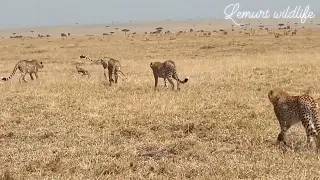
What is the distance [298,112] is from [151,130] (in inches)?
115

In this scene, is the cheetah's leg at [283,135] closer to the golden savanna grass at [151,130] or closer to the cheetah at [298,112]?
the cheetah at [298,112]

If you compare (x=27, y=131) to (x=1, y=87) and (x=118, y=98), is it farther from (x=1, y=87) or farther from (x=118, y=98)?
(x=1, y=87)

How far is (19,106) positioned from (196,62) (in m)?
11.3

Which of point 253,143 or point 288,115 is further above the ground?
point 288,115

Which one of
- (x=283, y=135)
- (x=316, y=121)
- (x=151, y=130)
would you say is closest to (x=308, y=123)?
(x=316, y=121)

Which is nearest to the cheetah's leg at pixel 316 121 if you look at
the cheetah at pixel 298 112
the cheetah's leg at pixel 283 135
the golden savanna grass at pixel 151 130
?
the cheetah at pixel 298 112

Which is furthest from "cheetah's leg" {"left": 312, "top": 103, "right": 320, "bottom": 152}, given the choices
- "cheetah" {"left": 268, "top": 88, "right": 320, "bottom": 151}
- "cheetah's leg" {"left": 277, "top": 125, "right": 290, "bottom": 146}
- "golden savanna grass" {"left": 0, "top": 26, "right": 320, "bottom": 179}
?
"cheetah's leg" {"left": 277, "top": 125, "right": 290, "bottom": 146}

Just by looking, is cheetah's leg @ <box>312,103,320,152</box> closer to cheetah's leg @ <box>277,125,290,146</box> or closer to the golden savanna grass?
the golden savanna grass

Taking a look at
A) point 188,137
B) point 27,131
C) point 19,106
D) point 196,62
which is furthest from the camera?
point 196,62

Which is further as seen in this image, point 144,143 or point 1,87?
point 1,87

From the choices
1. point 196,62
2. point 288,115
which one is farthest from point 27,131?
point 196,62

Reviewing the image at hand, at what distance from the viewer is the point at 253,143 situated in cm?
830

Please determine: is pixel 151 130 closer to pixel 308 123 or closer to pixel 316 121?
pixel 308 123

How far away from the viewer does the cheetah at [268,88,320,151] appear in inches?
298
